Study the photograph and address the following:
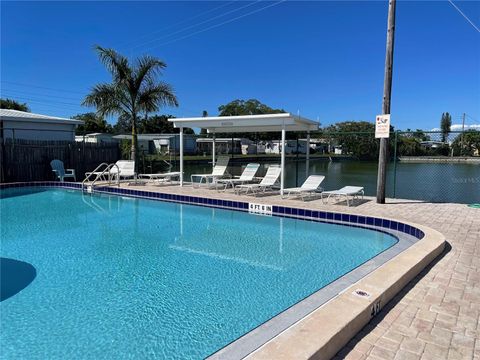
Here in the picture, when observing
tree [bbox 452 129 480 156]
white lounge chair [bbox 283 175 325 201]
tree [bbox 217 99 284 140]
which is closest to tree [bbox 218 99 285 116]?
tree [bbox 217 99 284 140]

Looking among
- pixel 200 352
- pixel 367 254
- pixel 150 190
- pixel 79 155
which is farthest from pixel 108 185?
pixel 200 352

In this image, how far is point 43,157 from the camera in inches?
550

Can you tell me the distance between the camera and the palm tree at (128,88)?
46.3 feet

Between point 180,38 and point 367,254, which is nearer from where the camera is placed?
point 367,254

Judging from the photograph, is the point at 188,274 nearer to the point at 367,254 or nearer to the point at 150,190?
the point at 367,254

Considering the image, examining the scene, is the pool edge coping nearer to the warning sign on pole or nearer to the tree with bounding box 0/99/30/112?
the warning sign on pole

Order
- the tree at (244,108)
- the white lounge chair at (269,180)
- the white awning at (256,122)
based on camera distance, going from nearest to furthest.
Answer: the white awning at (256,122)
the white lounge chair at (269,180)
the tree at (244,108)

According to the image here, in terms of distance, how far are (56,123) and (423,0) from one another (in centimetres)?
1749

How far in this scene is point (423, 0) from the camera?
10297mm

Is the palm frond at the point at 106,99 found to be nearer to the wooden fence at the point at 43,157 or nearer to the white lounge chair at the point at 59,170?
the wooden fence at the point at 43,157

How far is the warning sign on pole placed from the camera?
8359 millimetres

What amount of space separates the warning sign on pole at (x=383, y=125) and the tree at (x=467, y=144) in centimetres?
360

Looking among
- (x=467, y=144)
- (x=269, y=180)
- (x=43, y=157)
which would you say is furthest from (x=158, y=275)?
(x=43, y=157)

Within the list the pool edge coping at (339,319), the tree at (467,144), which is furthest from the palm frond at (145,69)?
the pool edge coping at (339,319)
